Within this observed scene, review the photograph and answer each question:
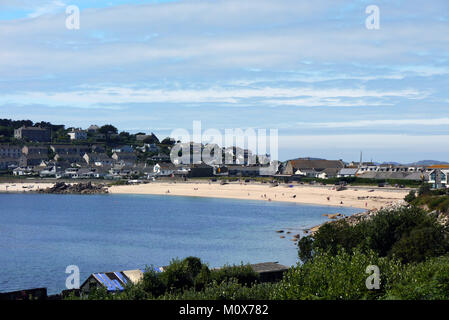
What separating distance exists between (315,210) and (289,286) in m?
63.2

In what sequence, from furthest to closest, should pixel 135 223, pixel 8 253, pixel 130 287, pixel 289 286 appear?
pixel 135 223 < pixel 8 253 < pixel 130 287 < pixel 289 286

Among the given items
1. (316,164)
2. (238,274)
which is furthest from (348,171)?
(238,274)

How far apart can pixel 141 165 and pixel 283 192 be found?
6487 centimetres

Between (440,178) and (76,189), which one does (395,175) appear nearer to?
(440,178)

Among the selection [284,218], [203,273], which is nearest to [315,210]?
[284,218]

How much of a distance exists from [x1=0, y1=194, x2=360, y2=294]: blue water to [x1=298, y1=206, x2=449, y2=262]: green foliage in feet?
20.4

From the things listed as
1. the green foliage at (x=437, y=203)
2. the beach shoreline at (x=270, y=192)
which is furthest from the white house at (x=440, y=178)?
the green foliage at (x=437, y=203)

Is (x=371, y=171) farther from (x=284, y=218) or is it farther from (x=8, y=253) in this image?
(x=8, y=253)

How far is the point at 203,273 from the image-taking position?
25328 mm

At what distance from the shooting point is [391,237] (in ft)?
112

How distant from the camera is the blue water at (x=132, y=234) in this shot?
1601 inches

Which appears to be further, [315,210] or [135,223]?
[315,210]

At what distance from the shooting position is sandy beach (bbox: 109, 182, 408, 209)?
87.7 m

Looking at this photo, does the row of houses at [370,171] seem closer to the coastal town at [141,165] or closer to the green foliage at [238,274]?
the coastal town at [141,165]
